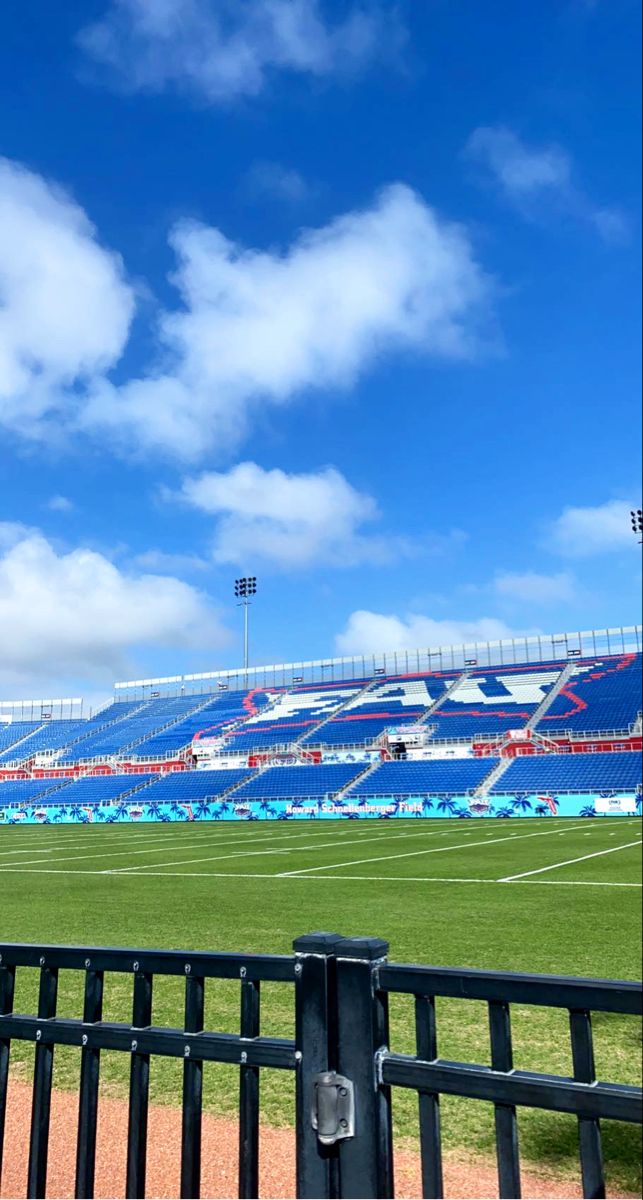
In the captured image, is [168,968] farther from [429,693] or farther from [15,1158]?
[429,693]

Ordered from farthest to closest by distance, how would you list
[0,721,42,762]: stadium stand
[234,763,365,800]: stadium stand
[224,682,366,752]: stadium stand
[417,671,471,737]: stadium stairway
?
1. [417,671,471,737]: stadium stairway
2. [224,682,366,752]: stadium stand
3. [234,763,365,800]: stadium stand
4. [0,721,42,762]: stadium stand

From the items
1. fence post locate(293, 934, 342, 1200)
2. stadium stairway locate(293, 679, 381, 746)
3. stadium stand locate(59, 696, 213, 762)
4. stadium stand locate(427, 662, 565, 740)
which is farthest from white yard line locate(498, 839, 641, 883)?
stadium stairway locate(293, 679, 381, 746)

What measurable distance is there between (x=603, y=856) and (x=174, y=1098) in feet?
56.3

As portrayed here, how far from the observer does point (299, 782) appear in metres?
47.1

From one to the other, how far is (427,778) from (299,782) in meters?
7.00

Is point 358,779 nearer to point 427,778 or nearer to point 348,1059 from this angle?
point 427,778

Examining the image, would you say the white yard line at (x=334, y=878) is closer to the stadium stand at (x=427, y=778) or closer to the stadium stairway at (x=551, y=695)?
the stadium stand at (x=427, y=778)

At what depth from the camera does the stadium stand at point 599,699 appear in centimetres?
4975

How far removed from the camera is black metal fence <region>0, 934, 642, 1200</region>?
2109 millimetres

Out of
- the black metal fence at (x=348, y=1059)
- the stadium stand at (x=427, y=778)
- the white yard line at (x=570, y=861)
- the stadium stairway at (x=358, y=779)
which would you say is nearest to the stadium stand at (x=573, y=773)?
the stadium stand at (x=427, y=778)

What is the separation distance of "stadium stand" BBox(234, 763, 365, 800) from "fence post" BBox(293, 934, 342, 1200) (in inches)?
1617

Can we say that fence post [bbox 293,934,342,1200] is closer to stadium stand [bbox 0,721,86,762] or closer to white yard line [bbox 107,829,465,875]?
stadium stand [bbox 0,721,86,762]

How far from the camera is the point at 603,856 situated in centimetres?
2011

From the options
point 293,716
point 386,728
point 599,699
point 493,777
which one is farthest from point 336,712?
point 599,699
